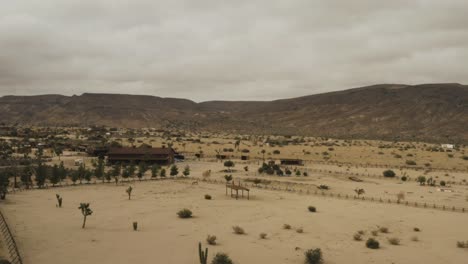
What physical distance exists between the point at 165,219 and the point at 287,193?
18.5 m

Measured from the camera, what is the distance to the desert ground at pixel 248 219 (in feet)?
86.4

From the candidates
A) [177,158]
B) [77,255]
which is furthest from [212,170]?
[77,255]

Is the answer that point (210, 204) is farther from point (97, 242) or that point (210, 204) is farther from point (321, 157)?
point (321, 157)

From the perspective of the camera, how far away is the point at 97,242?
2775 cm

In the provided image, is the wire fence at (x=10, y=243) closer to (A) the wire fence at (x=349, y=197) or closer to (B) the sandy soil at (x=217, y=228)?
(B) the sandy soil at (x=217, y=228)

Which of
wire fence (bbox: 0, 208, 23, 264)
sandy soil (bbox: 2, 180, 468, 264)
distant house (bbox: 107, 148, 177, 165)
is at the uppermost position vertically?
distant house (bbox: 107, 148, 177, 165)

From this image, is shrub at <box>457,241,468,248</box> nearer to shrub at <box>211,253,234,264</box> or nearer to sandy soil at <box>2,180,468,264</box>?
sandy soil at <box>2,180,468,264</box>

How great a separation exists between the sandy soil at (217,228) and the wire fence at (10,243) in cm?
65

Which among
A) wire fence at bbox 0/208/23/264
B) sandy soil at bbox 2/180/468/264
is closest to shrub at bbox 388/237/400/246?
sandy soil at bbox 2/180/468/264

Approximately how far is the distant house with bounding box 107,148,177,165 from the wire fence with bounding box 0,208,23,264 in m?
41.9

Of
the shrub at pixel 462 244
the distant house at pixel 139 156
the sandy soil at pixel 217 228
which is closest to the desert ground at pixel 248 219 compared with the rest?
the sandy soil at pixel 217 228

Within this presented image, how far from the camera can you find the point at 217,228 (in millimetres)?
32125

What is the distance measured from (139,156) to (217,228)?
44994 mm

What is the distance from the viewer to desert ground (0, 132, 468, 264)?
1037 inches
